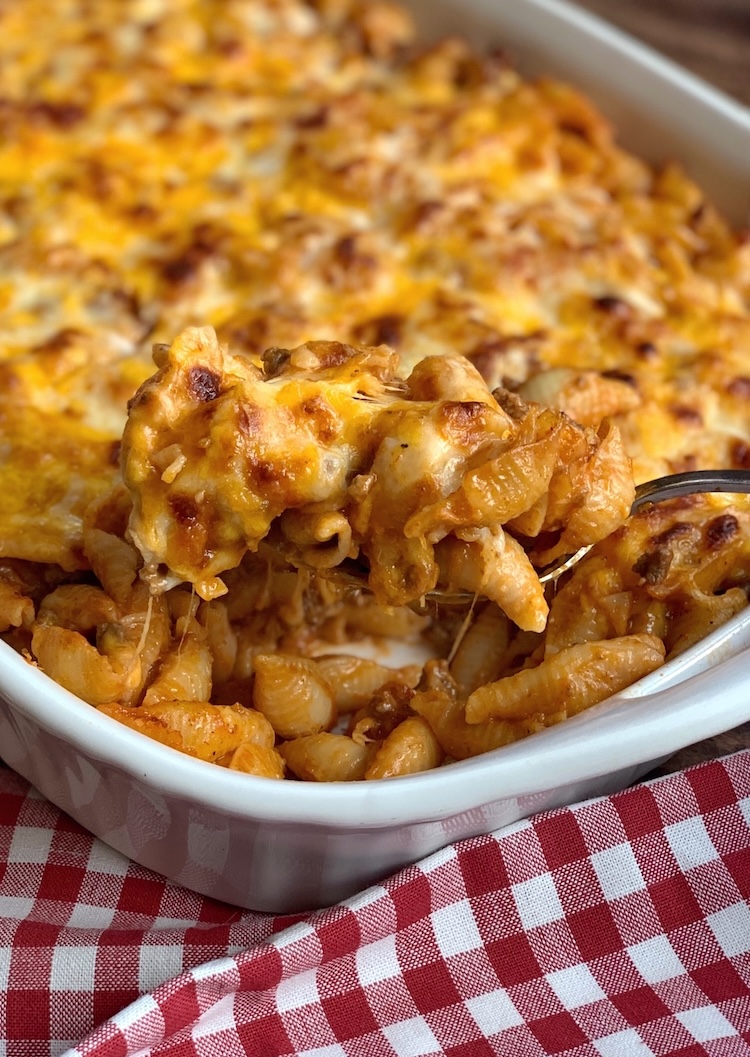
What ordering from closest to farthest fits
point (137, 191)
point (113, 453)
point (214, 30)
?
point (113, 453) → point (137, 191) → point (214, 30)

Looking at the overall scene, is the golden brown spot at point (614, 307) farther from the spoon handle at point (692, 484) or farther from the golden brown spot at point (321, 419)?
the golden brown spot at point (321, 419)

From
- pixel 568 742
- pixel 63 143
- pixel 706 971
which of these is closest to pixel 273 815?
pixel 568 742

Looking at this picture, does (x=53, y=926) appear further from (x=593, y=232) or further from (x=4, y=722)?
(x=593, y=232)

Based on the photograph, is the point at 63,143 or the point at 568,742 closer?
the point at 568,742

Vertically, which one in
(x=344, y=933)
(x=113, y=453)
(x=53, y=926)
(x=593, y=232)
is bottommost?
(x=53, y=926)

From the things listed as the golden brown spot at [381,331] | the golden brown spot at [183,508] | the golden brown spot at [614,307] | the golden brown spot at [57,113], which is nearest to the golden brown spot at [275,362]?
the golden brown spot at [183,508]

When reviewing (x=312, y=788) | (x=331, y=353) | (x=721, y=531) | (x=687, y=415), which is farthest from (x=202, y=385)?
(x=687, y=415)

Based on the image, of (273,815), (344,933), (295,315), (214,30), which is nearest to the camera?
(273,815)
